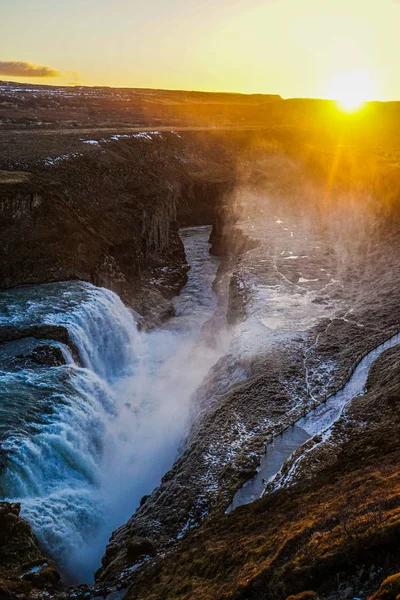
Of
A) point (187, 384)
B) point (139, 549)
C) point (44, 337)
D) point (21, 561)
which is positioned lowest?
point (187, 384)

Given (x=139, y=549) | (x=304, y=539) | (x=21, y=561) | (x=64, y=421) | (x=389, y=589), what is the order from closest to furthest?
(x=389, y=589) < (x=304, y=539) < (x=139, y=549) < (x=21, y=561) < (x=64, y=421)

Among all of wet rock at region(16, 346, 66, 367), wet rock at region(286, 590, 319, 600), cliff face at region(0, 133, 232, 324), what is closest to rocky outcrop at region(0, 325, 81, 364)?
wet rock at region(16, 346, 66, 367)

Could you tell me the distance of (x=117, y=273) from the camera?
116ft

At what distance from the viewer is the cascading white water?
1628 cm

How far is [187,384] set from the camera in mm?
26359

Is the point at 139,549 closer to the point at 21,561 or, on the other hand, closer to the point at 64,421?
the point at 21,561

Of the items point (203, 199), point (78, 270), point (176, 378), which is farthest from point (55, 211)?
point (203, 199)

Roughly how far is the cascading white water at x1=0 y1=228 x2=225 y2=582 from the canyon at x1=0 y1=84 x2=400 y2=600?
8 cm

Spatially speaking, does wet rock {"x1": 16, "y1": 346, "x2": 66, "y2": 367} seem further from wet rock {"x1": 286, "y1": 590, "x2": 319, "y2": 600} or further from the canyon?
wet rock {"x1": 286, "y1": 590, "x2": 319, "y2": 600}

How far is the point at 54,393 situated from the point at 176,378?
8.25 metres

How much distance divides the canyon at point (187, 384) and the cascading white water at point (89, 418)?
0.08 m

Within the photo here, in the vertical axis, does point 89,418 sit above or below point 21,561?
above

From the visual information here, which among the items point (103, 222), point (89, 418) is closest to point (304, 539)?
point (89, 418)

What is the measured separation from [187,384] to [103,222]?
15515 millimetres
